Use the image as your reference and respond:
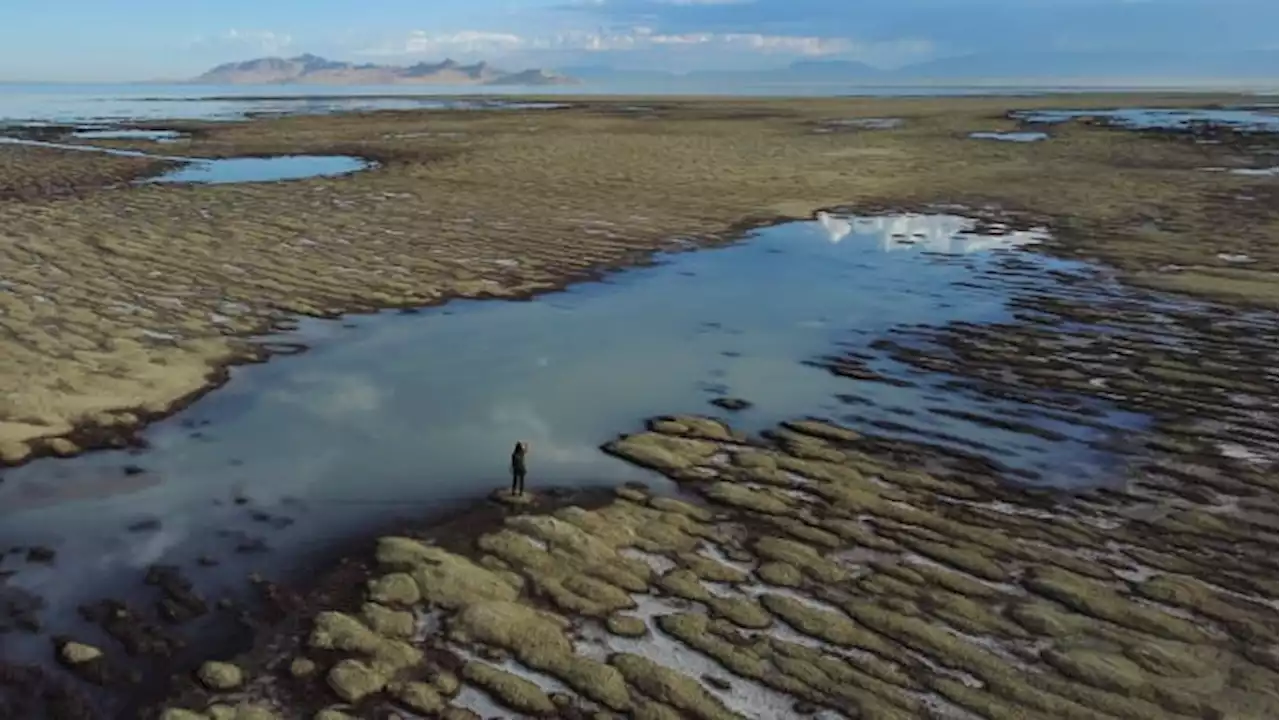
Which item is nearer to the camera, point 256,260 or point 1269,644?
point 1269,644

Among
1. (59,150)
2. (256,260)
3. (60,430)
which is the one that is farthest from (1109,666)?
(59,150)

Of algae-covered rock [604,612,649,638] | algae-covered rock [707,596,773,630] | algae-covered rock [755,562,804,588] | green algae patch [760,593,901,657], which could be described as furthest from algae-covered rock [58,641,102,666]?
algae-covered rock [755,562,804,588]

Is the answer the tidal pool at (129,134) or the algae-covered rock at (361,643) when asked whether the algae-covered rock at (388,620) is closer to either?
the algae-covered rock at (361,643)

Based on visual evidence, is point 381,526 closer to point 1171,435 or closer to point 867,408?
point 867,408

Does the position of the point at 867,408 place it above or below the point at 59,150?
below

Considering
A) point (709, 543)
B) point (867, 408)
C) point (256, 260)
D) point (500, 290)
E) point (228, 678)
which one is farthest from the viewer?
point (256, 260)

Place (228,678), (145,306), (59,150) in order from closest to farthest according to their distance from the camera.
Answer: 1. (228,678)
2. (145,306)
3. (59,150)
